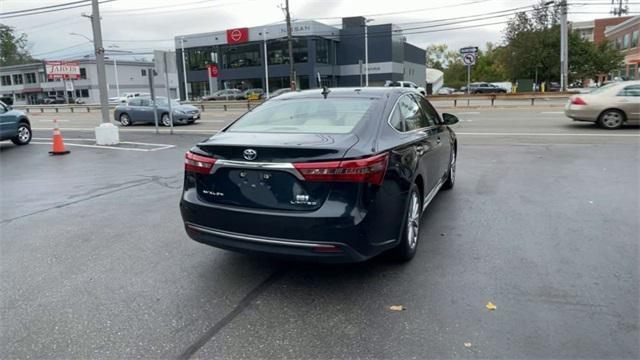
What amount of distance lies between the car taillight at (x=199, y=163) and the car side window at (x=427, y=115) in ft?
8.16

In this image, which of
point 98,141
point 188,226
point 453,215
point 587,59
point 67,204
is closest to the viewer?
point 188,226

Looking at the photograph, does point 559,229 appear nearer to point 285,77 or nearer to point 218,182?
point 218,182

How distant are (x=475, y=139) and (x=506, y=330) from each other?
35.4 feet

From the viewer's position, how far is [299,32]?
2266 inches

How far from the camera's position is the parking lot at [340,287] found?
3.02 m

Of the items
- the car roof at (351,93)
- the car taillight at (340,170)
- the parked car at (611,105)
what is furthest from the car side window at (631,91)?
the car taillight at (340,170)

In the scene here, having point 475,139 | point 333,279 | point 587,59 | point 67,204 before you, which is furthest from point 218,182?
point 587,59

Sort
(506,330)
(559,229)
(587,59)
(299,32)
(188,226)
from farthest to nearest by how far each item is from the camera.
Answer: (299,32), (587,59), (559,229), (188,226), (506,330)

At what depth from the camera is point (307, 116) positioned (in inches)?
172

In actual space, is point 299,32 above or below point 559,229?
above

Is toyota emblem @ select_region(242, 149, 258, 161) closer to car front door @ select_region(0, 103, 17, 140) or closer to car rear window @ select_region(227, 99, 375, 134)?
car rear window @ select_region(227, 99, 375, 134)

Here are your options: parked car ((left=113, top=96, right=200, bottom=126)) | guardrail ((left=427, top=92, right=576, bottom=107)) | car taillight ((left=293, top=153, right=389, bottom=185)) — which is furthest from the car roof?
guardrail ((left=427, top=92, right=576, bottom=107))

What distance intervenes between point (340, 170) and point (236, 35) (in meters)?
61.0

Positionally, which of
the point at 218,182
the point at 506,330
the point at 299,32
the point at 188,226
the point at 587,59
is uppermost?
the point at 299,32
